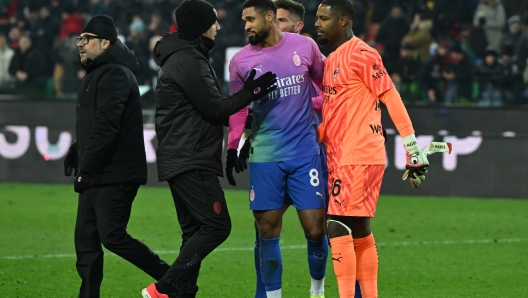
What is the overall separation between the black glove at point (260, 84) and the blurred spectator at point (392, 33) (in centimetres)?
995

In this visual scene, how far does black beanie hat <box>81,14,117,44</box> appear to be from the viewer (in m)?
6.01

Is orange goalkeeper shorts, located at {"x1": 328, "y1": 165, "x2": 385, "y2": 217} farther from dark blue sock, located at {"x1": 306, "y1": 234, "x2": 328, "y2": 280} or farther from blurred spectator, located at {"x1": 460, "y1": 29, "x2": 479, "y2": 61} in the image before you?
blurred spectator, located at {"x1": 460, "y1": 29, "x2": 479, "y2": 61}

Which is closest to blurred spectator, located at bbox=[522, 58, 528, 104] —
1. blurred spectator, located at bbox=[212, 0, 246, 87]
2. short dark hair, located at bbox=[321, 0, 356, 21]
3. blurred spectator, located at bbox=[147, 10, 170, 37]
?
blurred spectator, located at bbox=[212, 0, 246, 87]

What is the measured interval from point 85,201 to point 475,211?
751 cm

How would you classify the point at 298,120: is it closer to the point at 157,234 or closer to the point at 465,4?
the point at 157,234

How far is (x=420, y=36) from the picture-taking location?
16234 mm

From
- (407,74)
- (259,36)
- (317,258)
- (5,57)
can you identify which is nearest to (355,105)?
(259,36)

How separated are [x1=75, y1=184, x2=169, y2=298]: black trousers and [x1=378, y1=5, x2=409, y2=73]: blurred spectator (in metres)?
10.2

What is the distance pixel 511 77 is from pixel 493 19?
6.89 ft

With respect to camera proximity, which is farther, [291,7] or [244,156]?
[291,7]

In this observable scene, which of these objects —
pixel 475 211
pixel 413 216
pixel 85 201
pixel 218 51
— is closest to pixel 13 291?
pixel 85 201

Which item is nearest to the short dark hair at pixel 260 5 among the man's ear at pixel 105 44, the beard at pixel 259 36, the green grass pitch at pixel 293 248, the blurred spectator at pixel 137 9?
the beard at pixel 259 36

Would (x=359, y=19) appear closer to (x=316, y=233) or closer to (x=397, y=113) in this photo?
(x=316, y=233)

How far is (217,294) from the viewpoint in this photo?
22.8ft
